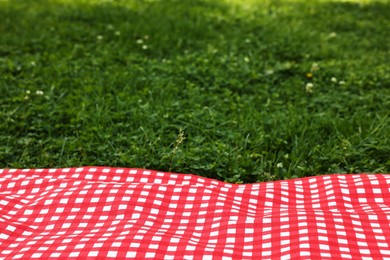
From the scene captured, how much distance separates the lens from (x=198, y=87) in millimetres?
4391

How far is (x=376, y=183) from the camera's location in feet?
9.53

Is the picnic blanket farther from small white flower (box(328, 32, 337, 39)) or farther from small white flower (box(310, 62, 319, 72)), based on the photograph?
small white flower (box(328, 32, 337, 39))

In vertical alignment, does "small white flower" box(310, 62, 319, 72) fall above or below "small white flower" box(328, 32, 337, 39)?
above

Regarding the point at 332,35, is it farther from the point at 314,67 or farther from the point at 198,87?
the point at 198,87

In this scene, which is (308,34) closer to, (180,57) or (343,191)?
(180,57)

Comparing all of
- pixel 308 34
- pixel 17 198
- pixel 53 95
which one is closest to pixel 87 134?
pixel 53 95

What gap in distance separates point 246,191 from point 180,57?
2.18 metres

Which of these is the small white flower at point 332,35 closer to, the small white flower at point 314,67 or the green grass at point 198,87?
the green grass at point 198,87

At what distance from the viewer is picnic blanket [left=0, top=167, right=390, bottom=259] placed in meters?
2.38

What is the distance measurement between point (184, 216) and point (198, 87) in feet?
5.89

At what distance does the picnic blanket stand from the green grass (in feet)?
1.40

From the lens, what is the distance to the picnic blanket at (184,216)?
238 cm

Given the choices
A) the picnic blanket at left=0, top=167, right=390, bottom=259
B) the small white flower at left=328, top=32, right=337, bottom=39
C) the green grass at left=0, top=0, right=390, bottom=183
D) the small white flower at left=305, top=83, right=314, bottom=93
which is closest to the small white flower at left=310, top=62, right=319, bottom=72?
the green grass at left=0, top=0, right=390, bottom=183

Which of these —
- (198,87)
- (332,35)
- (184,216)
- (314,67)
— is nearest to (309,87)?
(314,67)
